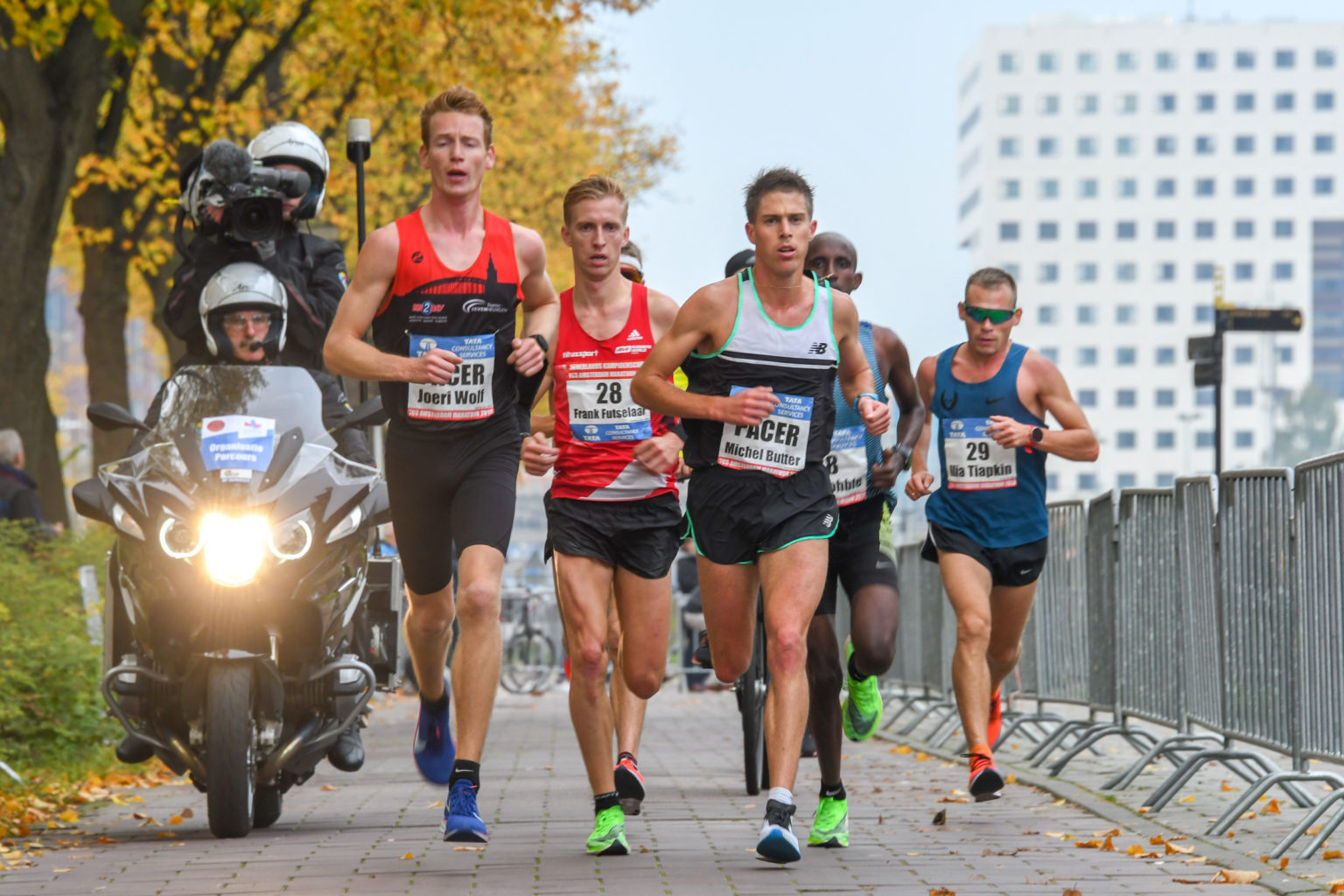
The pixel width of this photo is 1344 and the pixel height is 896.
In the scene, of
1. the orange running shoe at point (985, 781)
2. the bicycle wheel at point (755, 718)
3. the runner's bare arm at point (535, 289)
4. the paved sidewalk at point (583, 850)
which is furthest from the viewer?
the bicycle wheel at point (755, 718)

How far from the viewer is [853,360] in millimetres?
7660

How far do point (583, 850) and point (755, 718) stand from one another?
2.59 metres

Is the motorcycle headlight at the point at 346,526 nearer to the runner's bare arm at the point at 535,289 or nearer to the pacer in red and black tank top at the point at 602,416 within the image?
the pacer in red and black tank top at the point at 602,416

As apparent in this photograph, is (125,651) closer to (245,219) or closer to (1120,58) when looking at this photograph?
(245,219)

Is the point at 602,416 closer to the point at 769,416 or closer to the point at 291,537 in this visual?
the point at 769,416

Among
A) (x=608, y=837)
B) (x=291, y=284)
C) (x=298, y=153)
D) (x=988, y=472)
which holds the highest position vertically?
(x=298, y=153)

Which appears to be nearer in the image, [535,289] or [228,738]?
[228,738]

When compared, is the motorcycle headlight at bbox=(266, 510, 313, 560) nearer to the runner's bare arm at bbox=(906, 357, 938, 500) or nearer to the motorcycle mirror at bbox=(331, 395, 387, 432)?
the motorcycle mirror at bbox=(331, 395, 387, 432)

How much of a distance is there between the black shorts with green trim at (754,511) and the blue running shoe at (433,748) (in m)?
1.50

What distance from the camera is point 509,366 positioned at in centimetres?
757

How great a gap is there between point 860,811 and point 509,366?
2.95 m

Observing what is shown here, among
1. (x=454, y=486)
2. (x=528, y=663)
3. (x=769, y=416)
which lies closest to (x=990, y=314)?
(x=769, y=416)

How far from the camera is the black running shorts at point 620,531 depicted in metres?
7.59

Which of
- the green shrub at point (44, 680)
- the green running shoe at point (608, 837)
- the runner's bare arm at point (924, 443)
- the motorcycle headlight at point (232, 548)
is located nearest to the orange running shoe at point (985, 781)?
the runner's bare arm at point (924, 443)
